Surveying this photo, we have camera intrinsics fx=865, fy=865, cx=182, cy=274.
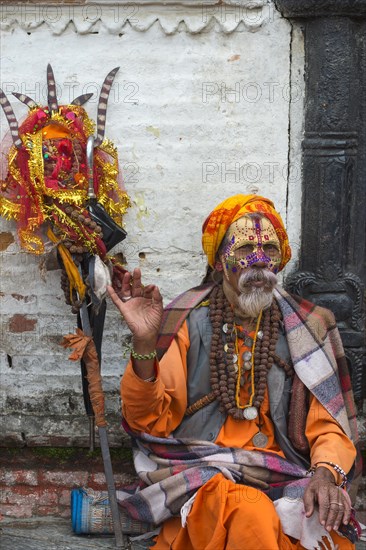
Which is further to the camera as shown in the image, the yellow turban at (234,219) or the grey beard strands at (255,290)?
the yellow turban at (234,219)

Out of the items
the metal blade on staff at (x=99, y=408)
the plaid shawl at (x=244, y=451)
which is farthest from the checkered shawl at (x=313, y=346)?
the metal blade on staff at (x=99, y=408)

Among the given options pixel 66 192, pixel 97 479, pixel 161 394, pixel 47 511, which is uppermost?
pixel 66 192

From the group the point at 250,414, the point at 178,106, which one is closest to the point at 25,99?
the point at 178,106

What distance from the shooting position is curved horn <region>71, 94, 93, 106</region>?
185 inches

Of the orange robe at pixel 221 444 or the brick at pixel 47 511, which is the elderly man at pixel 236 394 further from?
the brick at pixel 47 511

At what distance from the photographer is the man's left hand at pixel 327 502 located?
3.59 metres

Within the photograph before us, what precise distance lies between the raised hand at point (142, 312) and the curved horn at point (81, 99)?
1.35 meters

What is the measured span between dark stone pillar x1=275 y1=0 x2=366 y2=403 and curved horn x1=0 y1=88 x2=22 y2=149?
→ 60.7 inches

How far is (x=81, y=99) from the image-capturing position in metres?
4.70

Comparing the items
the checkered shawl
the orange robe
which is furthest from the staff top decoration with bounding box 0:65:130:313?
the orange robe

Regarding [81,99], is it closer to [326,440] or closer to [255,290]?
[255,290]

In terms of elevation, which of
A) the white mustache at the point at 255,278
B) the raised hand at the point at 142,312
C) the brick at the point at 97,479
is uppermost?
the white mustache at the point at 255,278

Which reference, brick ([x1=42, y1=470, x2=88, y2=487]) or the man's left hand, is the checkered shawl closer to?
the man's left hand

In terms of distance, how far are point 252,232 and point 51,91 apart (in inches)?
58.6
